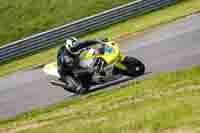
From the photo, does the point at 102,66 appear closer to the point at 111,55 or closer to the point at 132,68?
the point at 111,55

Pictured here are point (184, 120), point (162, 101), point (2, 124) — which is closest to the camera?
point (184, 120)

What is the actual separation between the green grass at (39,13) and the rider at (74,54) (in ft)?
40.2

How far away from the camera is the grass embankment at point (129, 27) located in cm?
2259

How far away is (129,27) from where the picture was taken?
24.1 metres

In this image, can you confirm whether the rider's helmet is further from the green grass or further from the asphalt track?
the green grass

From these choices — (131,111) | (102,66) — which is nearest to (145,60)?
(102,66)

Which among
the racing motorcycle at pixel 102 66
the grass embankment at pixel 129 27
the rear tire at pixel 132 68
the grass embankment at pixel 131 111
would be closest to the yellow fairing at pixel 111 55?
the racing motorcycle at pixel 102 66

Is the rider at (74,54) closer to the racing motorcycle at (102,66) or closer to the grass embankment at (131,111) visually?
→ the racing motorcycle at (102,66)

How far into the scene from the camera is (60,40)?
24.5 metres

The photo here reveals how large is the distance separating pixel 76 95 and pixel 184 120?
23.4ft

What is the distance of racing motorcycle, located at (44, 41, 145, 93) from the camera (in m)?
14.9

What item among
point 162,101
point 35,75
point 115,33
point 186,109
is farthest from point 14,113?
point 115,33

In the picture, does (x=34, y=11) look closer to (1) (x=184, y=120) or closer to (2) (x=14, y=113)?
(2) (x=14, y=113)

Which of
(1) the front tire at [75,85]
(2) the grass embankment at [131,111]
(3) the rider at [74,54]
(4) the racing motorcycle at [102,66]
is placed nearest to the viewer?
(2) the grass embankment at [131,111]
